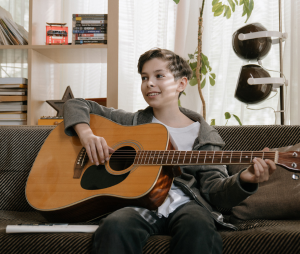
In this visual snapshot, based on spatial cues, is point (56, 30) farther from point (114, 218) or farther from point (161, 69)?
point (114, 218)

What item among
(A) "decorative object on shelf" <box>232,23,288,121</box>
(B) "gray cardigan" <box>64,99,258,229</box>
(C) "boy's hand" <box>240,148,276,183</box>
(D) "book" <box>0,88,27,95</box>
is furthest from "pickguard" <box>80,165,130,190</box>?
(D) "book" <box>0,88,27,95</box>

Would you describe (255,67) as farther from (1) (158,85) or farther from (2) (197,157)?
(2) (197,157)

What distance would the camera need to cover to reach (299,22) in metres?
2.15

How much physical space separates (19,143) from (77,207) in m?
0.64

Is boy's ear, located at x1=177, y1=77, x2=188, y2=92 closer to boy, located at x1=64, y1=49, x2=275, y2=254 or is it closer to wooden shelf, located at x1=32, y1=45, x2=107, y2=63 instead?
boy, located at x1=64, y1=49, x2=275, y2=254

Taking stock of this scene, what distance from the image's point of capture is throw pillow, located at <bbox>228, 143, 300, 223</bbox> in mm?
1129

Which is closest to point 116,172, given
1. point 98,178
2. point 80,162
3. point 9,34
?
point 98,178

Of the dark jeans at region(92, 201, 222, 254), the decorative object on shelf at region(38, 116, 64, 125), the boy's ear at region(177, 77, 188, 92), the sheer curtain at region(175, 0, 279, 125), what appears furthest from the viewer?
the sheer curtain at region(175, 0, 279, 125)

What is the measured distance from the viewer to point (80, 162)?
118 centimetres

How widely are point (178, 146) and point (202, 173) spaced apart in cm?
16

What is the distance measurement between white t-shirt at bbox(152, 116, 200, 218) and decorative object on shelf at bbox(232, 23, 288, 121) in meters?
0.52

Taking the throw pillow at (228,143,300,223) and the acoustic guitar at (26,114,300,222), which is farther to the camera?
the throw pillow at (228,143,300,223)

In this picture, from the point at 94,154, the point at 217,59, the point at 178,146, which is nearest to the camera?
the point at 94,154

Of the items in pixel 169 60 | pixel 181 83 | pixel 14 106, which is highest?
pixel 169 60
